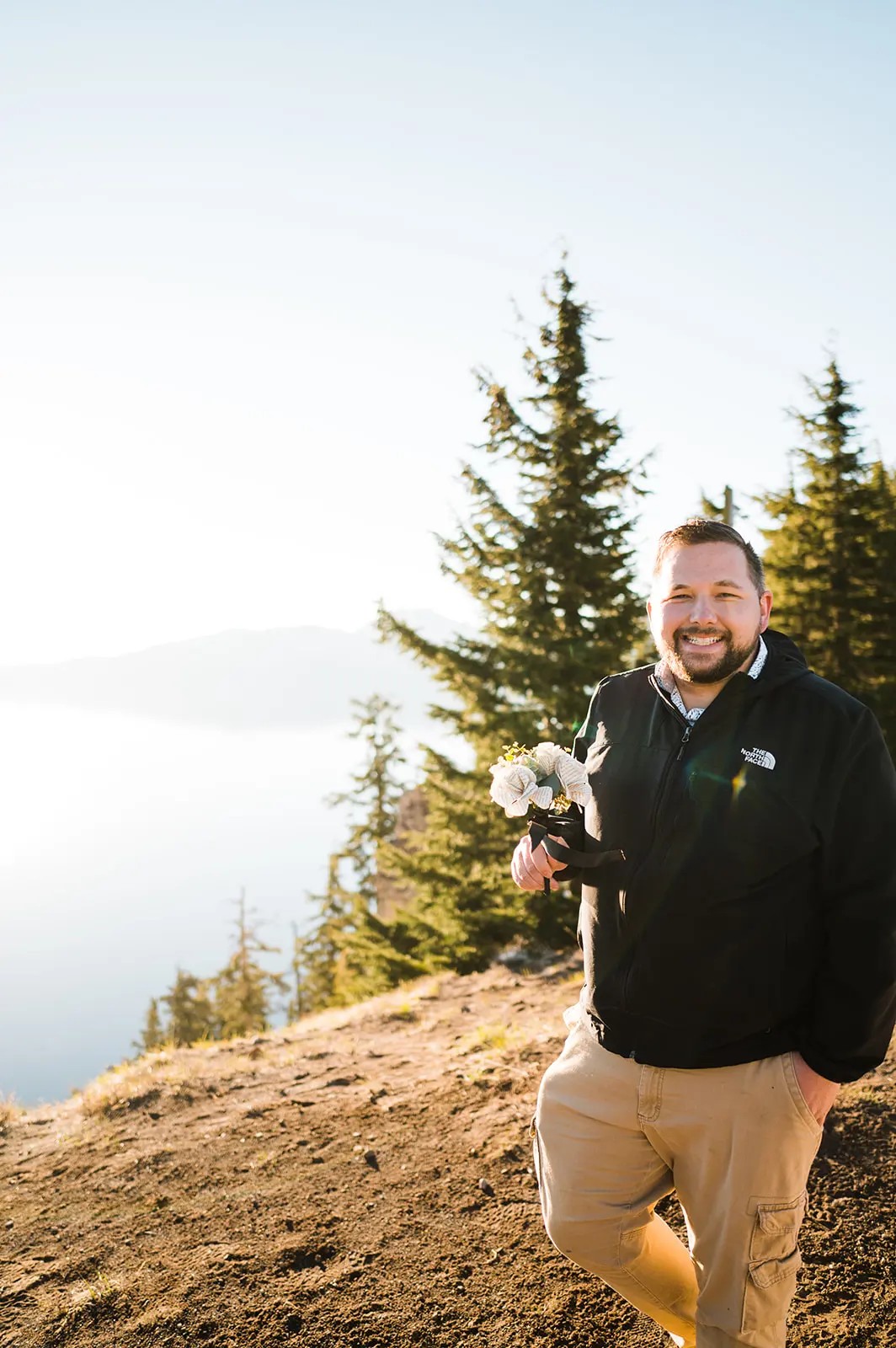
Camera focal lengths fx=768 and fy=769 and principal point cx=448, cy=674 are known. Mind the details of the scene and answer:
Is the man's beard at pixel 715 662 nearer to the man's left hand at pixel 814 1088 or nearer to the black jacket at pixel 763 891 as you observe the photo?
the black jacket at pixel 763 891

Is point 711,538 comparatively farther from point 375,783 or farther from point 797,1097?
point 375,783

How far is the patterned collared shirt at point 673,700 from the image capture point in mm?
2671

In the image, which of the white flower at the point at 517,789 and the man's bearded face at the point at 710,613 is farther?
the white flower at the point at 517,789

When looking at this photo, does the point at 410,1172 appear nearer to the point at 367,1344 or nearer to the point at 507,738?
the point at 367,1344

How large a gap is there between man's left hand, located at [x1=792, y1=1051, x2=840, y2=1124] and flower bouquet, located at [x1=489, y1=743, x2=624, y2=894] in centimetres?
84

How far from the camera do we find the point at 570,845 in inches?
109

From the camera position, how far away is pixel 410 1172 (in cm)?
473

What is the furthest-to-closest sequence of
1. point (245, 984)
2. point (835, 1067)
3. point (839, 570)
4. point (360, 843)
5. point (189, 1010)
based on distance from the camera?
point (189, 1010) → point (245, 984) → point (360, 843) → point (839, 570) → point (835, 1067)

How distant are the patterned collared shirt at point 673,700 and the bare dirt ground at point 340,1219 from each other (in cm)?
242

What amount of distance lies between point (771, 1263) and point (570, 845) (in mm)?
1386

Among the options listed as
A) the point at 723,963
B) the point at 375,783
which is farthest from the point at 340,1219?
the point at 375,783

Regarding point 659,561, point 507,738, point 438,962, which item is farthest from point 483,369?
point 659,561

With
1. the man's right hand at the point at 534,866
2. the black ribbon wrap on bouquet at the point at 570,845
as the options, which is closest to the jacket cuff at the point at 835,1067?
the black ribbon wrap on bouquet at the point at 570,845

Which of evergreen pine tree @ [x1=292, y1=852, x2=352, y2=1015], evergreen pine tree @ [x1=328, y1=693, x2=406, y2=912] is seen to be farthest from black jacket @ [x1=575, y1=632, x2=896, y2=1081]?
evergreen pine tree @ [x1=292, y1=852, x2=352, y2=1015]
